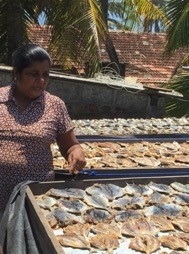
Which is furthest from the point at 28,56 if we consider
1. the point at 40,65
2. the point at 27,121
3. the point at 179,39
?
the point at 179,39

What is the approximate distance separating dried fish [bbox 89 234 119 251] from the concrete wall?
27.2ft

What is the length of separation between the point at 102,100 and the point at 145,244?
29.1 ft

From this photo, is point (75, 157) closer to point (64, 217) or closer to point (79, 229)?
point (64, 217)

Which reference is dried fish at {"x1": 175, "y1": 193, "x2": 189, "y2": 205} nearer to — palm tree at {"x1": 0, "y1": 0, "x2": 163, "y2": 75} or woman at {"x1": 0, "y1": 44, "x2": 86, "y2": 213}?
woman at {"x1": 0, "y1": 44, "x2": 86, "y2": 213}

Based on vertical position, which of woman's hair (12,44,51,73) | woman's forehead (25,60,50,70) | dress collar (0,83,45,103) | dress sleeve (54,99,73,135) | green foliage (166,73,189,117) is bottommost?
green foliage (166,73,189,117)

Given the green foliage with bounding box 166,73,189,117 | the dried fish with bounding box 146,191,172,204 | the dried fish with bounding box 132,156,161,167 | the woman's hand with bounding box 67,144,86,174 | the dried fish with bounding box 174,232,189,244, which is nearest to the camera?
the dried fish with bounding box 174,232,189,244

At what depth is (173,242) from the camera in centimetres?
268

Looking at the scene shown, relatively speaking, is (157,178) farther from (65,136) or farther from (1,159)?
(1,159)

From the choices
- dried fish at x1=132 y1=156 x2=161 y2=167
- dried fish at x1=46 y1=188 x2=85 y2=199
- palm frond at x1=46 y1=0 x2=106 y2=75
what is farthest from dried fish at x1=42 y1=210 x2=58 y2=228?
palm frond at x1=46 y1=0 x2=106 y2=75

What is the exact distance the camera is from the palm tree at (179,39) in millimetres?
11195

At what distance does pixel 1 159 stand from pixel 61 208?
1.61 ft

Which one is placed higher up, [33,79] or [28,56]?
[28,56]

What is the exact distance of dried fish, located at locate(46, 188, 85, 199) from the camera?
3.28 m

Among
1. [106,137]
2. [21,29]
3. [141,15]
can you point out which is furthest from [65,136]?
[141,15]
